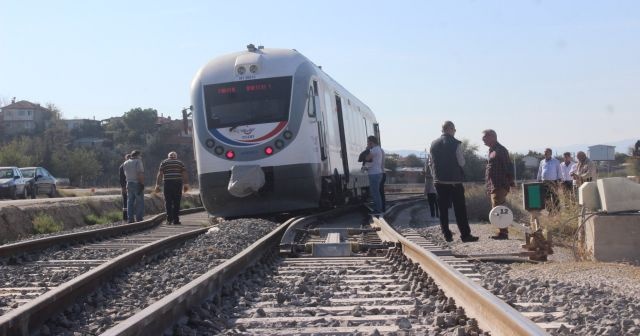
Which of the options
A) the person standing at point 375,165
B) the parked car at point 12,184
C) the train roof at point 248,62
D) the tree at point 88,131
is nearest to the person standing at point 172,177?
the train roof at point 248,62

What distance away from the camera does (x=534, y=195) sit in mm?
9789

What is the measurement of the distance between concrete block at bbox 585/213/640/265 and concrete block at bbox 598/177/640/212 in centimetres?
12

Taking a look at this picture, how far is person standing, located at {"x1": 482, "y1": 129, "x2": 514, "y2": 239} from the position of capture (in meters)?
11.2

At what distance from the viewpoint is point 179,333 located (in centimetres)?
479

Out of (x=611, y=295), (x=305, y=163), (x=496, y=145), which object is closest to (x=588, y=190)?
(x=496, y=145)

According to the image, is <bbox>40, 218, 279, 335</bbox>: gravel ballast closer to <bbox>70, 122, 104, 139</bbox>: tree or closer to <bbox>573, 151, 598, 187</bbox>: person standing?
<bbox>573, 151, 598, 187</bbox>: person standing

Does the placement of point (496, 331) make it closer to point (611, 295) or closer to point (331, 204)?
point (611, 295)

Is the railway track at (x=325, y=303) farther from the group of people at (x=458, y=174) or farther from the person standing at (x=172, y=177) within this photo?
the person standing at (x=172, y=177)

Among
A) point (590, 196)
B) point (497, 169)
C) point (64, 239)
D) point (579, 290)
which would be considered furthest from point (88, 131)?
point (579, 290)

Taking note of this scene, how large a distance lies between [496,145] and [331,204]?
23.9 feet

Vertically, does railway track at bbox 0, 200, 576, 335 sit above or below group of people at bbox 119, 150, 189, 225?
below

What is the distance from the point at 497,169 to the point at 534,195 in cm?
154

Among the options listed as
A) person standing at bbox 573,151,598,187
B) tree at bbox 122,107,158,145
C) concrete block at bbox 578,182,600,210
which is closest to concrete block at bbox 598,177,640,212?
concrete block at bbox 578,182,600,210

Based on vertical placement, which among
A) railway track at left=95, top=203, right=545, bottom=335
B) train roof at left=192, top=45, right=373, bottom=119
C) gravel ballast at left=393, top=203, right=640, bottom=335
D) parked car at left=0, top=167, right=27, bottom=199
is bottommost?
gravel ballast at left=393, top=203, right=640, bottom=335
